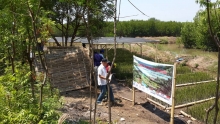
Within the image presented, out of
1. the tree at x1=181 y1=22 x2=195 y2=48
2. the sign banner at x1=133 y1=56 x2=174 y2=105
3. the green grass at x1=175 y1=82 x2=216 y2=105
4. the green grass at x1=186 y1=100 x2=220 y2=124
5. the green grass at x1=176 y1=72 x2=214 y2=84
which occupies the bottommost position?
the green grass at x1=186 y1=100 x2=220 y2=124

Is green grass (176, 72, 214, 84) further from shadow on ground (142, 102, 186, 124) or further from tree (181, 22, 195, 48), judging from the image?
tree (181, 22, 195, 48)

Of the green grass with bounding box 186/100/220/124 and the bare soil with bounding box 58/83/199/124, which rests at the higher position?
the green grass with bounding box 186/100/220/124

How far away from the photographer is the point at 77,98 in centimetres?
872

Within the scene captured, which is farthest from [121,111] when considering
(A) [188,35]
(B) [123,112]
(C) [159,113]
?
(A) [188,35]

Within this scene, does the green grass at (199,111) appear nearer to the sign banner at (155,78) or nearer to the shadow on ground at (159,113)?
the shadow on ground at (159,113)

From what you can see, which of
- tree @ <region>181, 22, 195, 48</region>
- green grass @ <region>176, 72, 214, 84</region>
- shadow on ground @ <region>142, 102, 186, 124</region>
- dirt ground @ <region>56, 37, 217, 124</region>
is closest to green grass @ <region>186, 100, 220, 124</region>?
dirt ground @ <region>56, 37, 217, 124</region>

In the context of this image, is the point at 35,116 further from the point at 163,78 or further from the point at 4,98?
the point at 163,78

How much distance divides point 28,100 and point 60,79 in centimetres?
579

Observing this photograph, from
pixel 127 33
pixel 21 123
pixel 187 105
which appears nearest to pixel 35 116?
pixel 21 123

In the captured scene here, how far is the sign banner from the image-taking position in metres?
5.99

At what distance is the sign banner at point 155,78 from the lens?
5.99 metres

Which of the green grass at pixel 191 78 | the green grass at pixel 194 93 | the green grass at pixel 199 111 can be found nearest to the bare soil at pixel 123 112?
the green grass at pixel 199 111

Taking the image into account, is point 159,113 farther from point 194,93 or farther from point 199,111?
point 194,93

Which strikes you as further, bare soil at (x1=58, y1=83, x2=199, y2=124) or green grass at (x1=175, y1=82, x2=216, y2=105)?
green grass at (x1=175, y1=82, x2=216, y2=105)
